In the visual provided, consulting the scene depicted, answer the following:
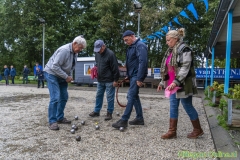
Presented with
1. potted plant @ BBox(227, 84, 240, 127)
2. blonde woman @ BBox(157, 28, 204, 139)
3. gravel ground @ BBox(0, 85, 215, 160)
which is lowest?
gravel ground @ BBox(0, 85, 215, 160)

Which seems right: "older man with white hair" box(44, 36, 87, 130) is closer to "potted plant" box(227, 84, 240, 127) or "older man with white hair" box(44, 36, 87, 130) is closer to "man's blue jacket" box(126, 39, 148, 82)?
"man's blue jacket" box(126, 39, 148, 82)

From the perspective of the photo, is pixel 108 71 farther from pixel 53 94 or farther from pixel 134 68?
pixel 53 94

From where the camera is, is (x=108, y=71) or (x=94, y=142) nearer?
(x=94, y=142)

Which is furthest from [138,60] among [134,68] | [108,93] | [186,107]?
[186,107]

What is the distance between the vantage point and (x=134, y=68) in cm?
446

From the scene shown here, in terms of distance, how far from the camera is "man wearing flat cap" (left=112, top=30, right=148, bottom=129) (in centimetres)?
424

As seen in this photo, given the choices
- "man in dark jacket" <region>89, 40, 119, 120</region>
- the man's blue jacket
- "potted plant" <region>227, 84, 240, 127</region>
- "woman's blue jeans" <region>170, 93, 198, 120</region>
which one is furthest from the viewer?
"man in dark jacket" <region>89, 40, 119, 120</region>

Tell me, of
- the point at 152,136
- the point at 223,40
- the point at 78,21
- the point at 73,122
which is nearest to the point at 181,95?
the point at 152,136

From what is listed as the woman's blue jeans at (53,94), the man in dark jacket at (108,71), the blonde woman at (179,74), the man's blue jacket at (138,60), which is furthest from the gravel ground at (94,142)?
the man's blue jacket at (138,60)

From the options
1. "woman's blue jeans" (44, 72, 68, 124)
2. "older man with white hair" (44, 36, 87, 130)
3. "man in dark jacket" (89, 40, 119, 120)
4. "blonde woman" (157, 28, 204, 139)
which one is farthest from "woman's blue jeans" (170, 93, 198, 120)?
"woman's blue jeans" (44, 72, 68, 124)

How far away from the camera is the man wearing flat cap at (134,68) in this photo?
167 inches

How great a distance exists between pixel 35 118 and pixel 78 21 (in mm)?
17263

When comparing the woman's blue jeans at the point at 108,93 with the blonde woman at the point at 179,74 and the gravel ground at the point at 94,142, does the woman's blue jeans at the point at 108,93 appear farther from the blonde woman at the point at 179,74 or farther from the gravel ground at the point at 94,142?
the blonde woman at the point at 179,74

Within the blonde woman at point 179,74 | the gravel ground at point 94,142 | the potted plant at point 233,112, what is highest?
the blonde woman at point 179,74
